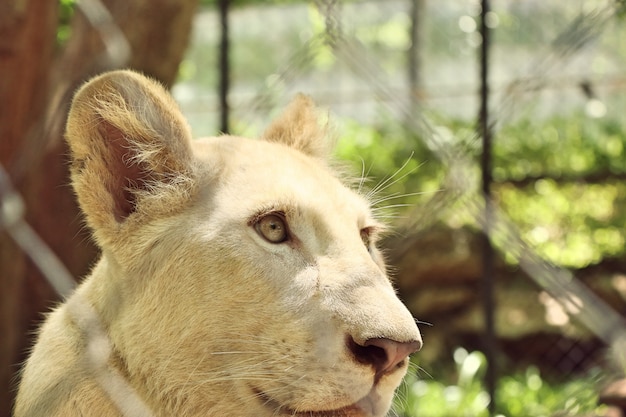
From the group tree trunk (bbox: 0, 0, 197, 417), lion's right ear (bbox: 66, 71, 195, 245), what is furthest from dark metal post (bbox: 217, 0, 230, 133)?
lion's right ear (bbox: 66, 71, 195, 245)

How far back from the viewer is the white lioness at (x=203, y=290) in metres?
2.24

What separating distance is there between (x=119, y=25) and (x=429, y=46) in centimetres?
540

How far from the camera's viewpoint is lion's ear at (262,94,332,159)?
131 inches

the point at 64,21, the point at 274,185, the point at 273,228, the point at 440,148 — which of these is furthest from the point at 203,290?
the point at 64,21

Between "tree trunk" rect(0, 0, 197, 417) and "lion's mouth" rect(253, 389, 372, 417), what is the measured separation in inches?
93.3

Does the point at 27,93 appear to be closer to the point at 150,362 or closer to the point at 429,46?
the point at 150,362

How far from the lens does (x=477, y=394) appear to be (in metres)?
5.64

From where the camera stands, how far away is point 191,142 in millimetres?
2752

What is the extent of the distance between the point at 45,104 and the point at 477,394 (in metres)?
3.09

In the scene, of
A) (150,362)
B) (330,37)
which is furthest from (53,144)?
(150,362)

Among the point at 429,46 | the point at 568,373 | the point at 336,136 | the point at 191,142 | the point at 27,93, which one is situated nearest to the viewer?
the point at 191,142

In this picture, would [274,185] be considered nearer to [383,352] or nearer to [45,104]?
[383,352]

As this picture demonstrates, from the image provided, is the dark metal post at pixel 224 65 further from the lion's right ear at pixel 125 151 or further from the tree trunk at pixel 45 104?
the lion's right ear at pixel 125 151

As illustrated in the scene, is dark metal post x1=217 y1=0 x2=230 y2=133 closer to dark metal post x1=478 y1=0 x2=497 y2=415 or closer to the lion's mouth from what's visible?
dark metal post x1=478 y1=0 x2=497 y2=415
